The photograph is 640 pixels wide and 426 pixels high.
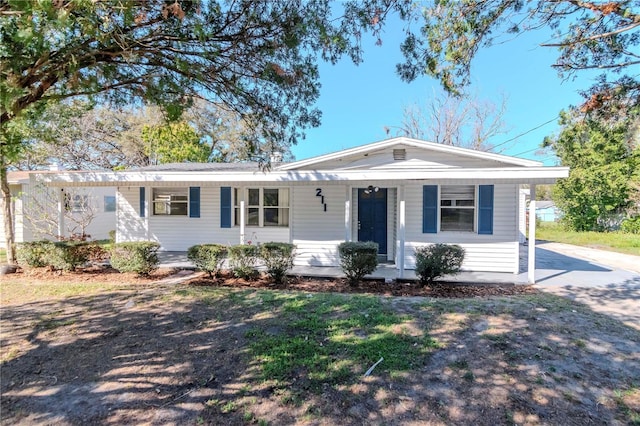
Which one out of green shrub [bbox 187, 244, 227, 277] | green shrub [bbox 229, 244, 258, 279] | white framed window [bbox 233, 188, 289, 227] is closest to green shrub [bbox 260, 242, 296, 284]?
green shrub [bbox 229, 244, 258, 279]

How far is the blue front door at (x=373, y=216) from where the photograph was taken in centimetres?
905

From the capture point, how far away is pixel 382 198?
9.05 metres

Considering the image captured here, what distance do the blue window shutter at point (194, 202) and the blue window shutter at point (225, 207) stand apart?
858 mm

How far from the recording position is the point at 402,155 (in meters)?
8.40

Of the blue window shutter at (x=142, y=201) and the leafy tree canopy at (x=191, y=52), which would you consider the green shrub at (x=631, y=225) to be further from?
the blue window shutter at (x=142, y=201)

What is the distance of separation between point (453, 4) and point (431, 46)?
0.55 meters

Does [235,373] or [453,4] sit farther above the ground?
[453,4]

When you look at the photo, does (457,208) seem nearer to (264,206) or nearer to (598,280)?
(598,280)

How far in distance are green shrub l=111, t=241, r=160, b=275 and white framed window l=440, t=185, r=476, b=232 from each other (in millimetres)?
7219

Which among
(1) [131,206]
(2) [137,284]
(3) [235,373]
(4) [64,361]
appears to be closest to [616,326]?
(3) [235,373]

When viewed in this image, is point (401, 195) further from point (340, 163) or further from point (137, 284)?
point (137, 284)

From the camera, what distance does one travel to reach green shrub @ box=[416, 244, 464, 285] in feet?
21.4

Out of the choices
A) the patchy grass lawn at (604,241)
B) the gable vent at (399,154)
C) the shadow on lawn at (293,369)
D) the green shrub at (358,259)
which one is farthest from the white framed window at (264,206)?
the patchy grass lawn at (604,241)

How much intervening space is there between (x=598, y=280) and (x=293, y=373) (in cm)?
792
